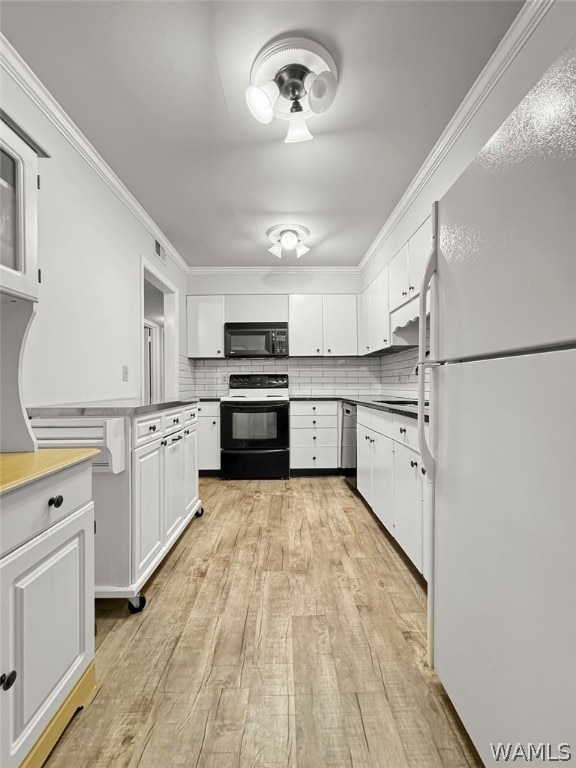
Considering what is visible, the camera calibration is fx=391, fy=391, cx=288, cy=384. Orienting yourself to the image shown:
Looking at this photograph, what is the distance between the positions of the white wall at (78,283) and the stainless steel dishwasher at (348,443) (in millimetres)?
2167

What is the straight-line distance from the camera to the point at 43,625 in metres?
1.00

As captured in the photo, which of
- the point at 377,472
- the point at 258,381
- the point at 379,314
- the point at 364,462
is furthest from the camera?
the point at 258,381

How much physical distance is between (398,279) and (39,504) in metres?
2.86

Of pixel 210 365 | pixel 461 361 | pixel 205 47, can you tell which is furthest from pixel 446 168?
Result: pixel 210 365

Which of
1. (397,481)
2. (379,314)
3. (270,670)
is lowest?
(270,670)

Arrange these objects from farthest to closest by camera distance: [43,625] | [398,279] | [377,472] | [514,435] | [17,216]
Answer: [398,279] < [377,472] < [17,216] < [43,625] < [514,435]

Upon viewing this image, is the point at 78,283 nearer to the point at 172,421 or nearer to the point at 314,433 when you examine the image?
the point at 172,421

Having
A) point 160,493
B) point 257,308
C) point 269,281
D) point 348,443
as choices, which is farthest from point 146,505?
point 269,281

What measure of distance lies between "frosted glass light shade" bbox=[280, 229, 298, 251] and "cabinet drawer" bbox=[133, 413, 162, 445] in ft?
7.07

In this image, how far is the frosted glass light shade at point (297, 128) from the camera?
189 cm

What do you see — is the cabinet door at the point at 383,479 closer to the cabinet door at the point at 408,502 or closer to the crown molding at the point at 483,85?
the cabinet door at the point at 408,502

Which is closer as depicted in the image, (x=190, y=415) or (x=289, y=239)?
(x=190, y=415)

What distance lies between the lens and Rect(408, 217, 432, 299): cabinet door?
2.46 metres

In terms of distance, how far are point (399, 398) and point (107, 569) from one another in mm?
3174
